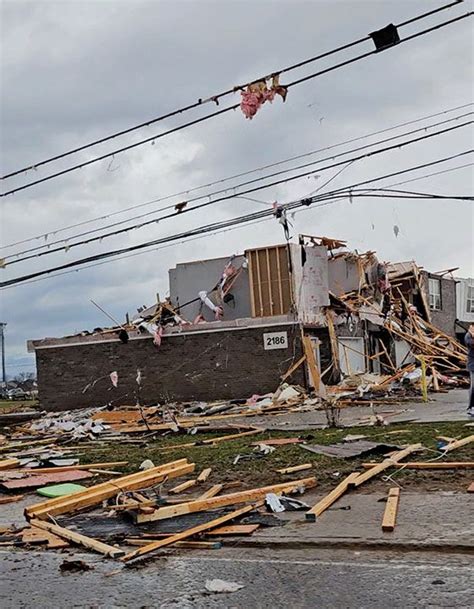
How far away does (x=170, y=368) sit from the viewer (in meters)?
28.9

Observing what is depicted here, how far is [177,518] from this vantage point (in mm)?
7328

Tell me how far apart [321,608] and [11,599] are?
90.0 inches

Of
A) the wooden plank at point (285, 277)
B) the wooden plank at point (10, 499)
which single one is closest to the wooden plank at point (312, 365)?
the wooden plank at point (285, 277)

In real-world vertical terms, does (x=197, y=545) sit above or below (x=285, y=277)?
below

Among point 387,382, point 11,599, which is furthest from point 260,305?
point 11,599

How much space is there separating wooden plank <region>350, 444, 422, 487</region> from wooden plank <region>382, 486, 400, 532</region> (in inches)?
20.5

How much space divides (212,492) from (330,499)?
1.44 metres

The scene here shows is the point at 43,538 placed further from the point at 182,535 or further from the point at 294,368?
the point at 294,368

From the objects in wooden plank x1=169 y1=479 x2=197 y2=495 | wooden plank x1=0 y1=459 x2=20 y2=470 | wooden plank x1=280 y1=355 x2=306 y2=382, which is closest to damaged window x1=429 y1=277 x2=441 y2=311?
wooden plank x1=280 y1=355 x2=306 y2=382

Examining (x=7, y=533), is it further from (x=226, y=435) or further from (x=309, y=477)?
(x=226, y=435)

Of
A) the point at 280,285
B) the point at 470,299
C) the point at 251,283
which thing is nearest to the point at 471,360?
the point at 280,285

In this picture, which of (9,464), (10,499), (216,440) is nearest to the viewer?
(10,499)

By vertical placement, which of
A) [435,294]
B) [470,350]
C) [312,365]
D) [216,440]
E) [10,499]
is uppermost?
[435,294]

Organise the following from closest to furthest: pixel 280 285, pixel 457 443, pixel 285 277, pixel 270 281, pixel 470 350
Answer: pixel 457 443
pixel 470 350
pixel 285 277
pixel 280 285
pixel 270 281
